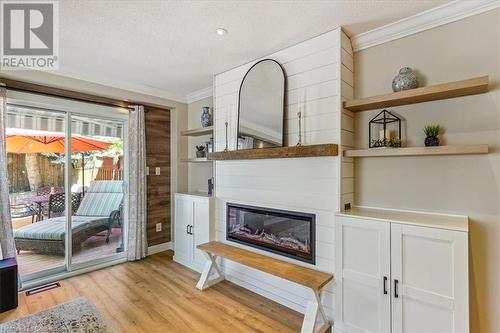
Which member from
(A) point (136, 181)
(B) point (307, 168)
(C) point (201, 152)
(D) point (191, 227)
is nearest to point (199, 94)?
(C) point (201, 152)

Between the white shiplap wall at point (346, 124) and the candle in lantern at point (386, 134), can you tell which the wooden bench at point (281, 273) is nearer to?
the white shiplap wall at point (346, 124)

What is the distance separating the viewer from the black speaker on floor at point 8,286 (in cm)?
245

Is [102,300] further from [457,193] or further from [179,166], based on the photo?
[457,193]

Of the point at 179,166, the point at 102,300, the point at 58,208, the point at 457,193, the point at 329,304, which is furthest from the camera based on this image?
the point at 179,166

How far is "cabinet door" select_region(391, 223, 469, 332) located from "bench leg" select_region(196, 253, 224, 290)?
6.29ft

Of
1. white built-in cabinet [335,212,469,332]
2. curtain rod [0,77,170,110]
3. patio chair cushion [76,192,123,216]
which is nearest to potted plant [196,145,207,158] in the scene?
curtain rod [0,77,170,110]

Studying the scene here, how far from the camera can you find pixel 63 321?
2.28 meters

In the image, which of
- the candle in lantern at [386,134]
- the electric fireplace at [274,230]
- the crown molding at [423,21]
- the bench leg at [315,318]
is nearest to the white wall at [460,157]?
the crown molding at [423,21]

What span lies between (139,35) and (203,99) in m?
1.81

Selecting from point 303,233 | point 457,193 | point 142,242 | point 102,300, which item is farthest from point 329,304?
point 142,242

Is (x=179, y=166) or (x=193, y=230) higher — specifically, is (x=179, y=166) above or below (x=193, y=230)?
above

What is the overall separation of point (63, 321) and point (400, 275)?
2915 millimetres

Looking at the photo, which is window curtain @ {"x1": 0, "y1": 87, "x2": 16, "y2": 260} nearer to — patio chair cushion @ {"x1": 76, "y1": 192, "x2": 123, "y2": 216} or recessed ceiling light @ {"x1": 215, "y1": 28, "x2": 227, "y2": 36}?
patio chair cushion @ {"x1": 76, "y1": 192, "x2": 123, "y2": 216}

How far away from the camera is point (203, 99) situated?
13.4 feet
